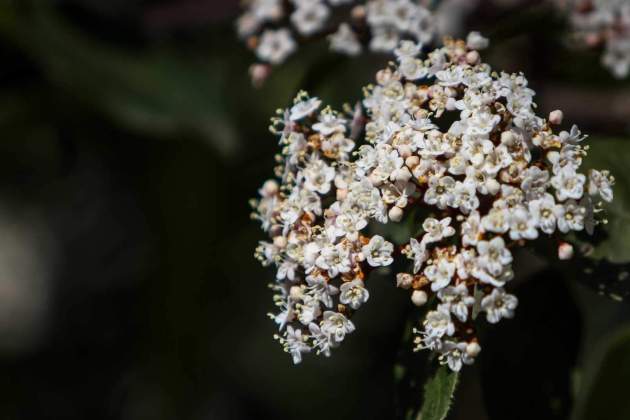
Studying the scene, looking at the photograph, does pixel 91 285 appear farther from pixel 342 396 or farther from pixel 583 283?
pixel 583 283

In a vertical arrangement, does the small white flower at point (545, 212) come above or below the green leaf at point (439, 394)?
above

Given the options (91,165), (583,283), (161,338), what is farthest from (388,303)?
(583,283)

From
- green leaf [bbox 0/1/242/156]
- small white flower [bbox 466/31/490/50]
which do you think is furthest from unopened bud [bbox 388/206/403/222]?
green leaf [bbox 0/1/242/156]

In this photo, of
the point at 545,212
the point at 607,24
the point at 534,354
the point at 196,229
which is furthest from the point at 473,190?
the point at 196,229

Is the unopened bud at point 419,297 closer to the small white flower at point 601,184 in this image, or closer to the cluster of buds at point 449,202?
the cluster of buds at point 449,202

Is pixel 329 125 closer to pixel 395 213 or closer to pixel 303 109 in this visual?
pixel 303 109

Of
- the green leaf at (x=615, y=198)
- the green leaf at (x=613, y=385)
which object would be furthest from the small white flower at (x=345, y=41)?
the green leaf at (x=613, y=385)
